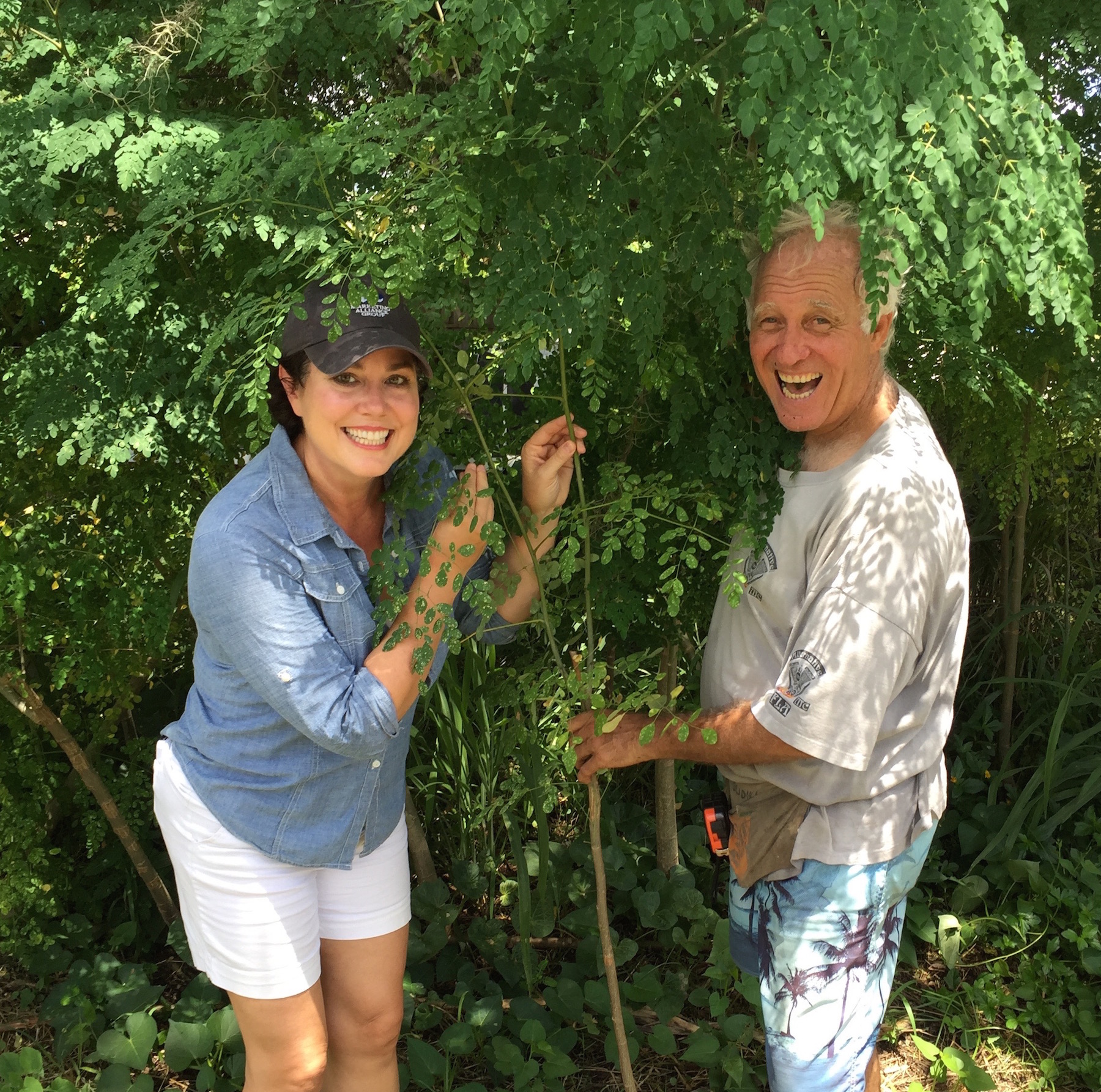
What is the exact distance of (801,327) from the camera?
6.29ft

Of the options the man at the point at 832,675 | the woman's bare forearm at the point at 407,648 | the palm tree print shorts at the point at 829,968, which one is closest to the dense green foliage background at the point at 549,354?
the man at the point at 832,675

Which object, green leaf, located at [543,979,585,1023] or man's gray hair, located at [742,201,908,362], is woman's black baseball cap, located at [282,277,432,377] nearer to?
man's gray hair, located at [742,201,908,362]

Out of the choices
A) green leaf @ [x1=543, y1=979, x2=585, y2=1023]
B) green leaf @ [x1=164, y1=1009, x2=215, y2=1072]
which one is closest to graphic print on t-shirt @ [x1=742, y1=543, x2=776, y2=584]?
green leaf @ [x1=543, y1=979, x2=585, y2=1023]

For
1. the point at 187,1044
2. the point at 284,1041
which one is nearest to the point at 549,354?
the point at 284,1041

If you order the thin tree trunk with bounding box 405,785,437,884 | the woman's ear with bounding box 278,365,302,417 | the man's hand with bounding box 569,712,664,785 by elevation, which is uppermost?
the woman's ear with bounding box 278,365,302,417

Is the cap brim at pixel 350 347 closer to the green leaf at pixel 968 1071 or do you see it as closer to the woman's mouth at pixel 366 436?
the woman's mouth at pixel 366 436

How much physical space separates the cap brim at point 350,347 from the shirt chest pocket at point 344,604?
353 mm

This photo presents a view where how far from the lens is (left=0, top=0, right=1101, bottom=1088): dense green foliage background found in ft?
4.51

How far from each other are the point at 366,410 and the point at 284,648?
425 millimetres

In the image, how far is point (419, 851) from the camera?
3314 mm

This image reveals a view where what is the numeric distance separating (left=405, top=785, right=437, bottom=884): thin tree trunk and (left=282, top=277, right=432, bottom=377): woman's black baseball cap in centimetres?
170

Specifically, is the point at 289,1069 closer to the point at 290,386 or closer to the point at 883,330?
the point at 290,386

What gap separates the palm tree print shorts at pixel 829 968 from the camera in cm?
204

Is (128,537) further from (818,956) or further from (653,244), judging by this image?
(818,956)
